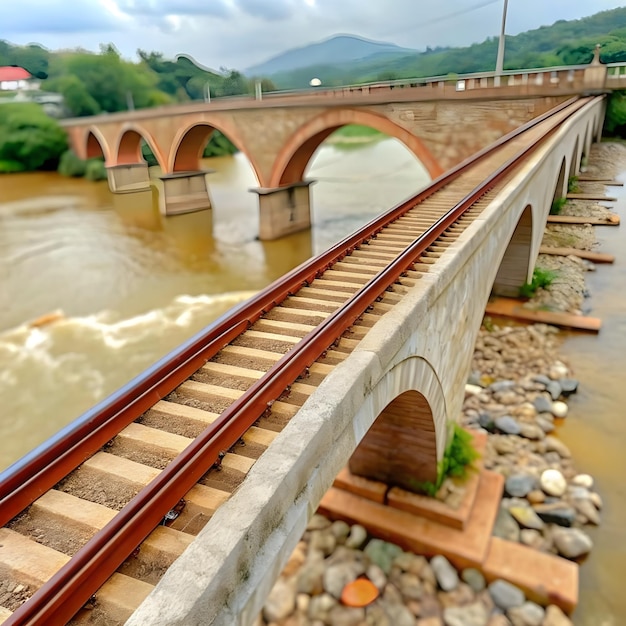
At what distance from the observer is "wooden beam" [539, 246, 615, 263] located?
14285 mm

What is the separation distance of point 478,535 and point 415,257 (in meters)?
3.51

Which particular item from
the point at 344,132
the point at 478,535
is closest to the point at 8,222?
the point at 478,535

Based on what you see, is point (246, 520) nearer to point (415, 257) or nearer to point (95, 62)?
point (415, 257)

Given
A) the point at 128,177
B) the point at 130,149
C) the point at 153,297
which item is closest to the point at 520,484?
the point at 153,297

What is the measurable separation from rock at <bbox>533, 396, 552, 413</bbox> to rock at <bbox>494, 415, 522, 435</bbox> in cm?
59

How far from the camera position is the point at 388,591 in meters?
5.72

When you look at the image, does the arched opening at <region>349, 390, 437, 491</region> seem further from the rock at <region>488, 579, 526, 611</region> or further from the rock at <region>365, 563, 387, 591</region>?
the rock at <region>488, 579, 526, 611</region>

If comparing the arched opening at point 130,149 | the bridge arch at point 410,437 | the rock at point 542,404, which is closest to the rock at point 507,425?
the rock at point 542,404

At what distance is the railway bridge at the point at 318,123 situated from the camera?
1509 cm

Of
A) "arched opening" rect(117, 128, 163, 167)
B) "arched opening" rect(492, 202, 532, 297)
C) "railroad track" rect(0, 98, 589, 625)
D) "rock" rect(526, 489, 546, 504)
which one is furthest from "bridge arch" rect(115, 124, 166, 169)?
Answer: "rock" rect(526, 489, 546, 504)

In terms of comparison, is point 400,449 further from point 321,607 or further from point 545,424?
point 545,424

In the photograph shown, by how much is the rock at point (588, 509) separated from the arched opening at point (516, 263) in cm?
619

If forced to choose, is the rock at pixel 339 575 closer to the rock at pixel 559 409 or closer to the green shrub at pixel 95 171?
the rock at pixel 559 409

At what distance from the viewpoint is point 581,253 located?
14641 mm
